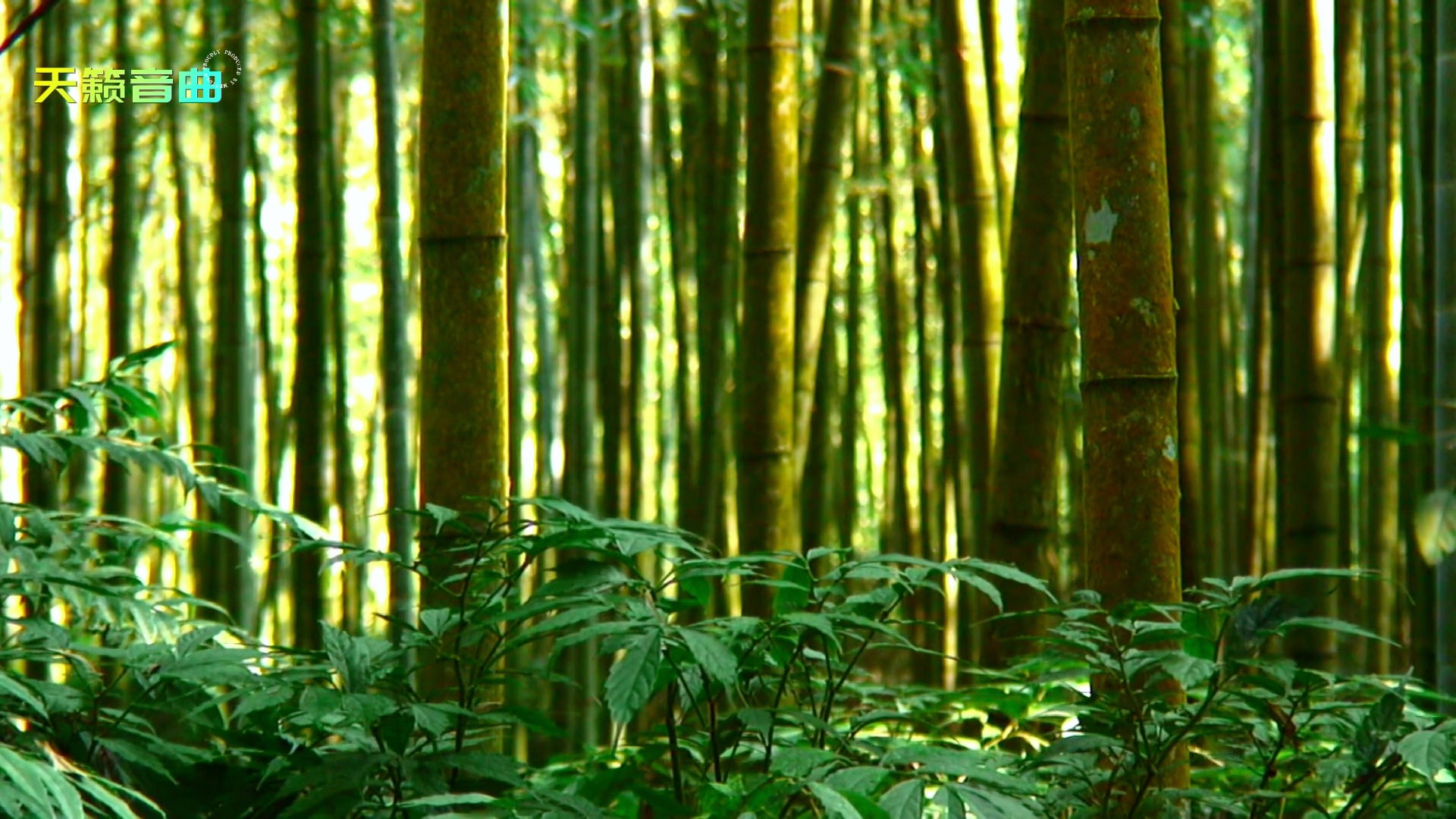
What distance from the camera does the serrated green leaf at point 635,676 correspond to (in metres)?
0.96

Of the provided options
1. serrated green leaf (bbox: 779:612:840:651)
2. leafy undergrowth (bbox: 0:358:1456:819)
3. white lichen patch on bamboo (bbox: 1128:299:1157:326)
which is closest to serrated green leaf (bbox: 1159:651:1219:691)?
leafy undergrowth (bbox: 0:358:1456:819)

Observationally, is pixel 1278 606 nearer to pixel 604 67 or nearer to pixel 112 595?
pixel 112 595

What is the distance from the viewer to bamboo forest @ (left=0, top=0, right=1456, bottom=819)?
1.14m

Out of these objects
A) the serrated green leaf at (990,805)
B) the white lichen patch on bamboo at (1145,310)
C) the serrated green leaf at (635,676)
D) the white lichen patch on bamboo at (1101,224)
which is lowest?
the serrated green leaf at (990,805)

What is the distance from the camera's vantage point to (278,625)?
759cm

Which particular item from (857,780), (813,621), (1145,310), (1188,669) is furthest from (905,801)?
(1145,310)

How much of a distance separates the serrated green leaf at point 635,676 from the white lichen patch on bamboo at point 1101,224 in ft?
2.03

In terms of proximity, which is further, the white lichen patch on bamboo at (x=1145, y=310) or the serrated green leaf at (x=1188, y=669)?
the white lichen patch on bamboo at (x=1145, y=310)

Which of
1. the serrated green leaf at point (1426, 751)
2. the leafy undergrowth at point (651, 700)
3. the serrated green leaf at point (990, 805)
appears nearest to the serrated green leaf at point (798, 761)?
the leafy undergrowth at point (651, 700)

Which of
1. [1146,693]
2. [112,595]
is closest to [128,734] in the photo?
[112,595]

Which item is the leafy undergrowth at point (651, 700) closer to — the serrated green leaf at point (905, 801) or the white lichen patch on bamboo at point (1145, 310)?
the serrated green leaf at point (905, 801)

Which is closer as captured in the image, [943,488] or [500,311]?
[500,311]

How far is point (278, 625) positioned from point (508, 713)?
22.4 feet

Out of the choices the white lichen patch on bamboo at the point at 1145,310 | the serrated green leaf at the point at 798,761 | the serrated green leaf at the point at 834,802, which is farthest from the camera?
the white lichen patch on bamboo at the point at 1145,310
